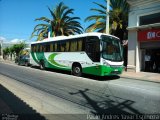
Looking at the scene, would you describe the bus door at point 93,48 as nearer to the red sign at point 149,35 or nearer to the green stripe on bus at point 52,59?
the green stripe on bus at point 52,59

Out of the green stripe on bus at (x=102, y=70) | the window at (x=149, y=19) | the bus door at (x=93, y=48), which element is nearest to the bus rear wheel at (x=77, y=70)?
the green stripe on bus at (x=102, y=70)

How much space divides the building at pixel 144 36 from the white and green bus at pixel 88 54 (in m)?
5.37

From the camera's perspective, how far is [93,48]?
14.7 metres

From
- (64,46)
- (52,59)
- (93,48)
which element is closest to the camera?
(93,48)

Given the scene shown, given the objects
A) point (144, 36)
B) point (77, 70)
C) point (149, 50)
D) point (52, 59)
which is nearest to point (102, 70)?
point (77, 70)

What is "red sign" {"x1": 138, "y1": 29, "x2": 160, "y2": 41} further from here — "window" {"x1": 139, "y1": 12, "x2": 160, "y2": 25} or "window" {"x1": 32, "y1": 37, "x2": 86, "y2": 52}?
"window" {"x1": 32, "y1": 37, "x2": 86, "y2": 52}

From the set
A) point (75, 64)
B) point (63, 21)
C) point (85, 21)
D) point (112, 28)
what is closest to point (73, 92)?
point (75, 64)

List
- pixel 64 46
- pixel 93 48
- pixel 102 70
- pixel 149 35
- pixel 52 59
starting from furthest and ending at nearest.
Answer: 1. pixel 52 59
2. pixel 149 35
3. pixel 64 46
4. pixel 93 48
5. pixel 102 70

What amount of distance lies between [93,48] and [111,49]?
1198 millimetres

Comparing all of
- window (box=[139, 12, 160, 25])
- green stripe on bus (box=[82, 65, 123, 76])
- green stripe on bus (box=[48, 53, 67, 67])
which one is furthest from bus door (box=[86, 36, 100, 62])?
window (box=[139, 12, 160, 25])

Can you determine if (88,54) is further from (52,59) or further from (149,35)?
(149,35)

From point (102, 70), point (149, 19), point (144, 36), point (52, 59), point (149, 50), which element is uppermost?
point (149, 19)

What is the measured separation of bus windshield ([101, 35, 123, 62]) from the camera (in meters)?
14.3

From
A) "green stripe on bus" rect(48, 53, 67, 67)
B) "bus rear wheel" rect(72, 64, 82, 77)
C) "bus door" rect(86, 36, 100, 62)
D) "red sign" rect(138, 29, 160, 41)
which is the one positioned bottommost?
"bus rear wheel" rect(72, 64, 82, 77)
